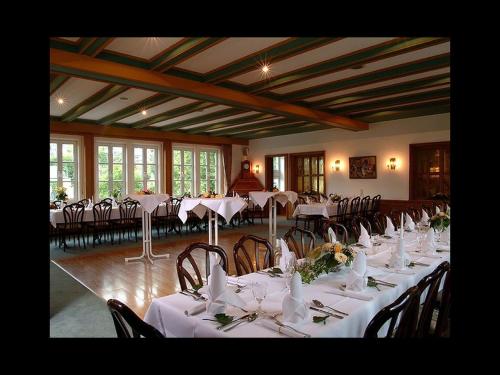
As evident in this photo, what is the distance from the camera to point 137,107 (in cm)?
755

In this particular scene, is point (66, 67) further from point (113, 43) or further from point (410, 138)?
point (410, 138)

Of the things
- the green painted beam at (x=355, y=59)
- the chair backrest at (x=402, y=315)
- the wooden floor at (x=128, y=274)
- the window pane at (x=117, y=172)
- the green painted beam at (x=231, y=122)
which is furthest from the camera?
the window pane at (x=117, y=172)

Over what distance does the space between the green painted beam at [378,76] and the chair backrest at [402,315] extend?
170 inches

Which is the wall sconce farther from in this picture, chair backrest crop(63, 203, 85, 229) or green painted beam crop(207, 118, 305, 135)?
chair backrest crop(63, 203, 85, 229)

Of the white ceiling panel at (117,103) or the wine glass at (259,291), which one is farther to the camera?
the white ceiling panel at (117,103)

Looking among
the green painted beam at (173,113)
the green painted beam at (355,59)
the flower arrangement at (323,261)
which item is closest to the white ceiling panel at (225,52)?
the green painted beam at (355,59)

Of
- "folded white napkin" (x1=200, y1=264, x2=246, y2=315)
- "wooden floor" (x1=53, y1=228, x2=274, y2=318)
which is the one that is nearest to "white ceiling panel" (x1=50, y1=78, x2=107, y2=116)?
"wooden floor" (x1=53, y1=228, x2=274, y2=318)

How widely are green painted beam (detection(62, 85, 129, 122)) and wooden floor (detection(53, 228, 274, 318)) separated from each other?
9.42 feet

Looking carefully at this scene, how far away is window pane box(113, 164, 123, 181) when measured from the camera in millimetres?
10047

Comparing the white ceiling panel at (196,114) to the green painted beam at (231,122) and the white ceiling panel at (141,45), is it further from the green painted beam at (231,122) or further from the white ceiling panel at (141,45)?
the white ceiling panel at (141,45)

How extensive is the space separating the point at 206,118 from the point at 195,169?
3.09 metres

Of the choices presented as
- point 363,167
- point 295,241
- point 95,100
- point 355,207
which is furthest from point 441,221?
point 95,100

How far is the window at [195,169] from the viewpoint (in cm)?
1123
